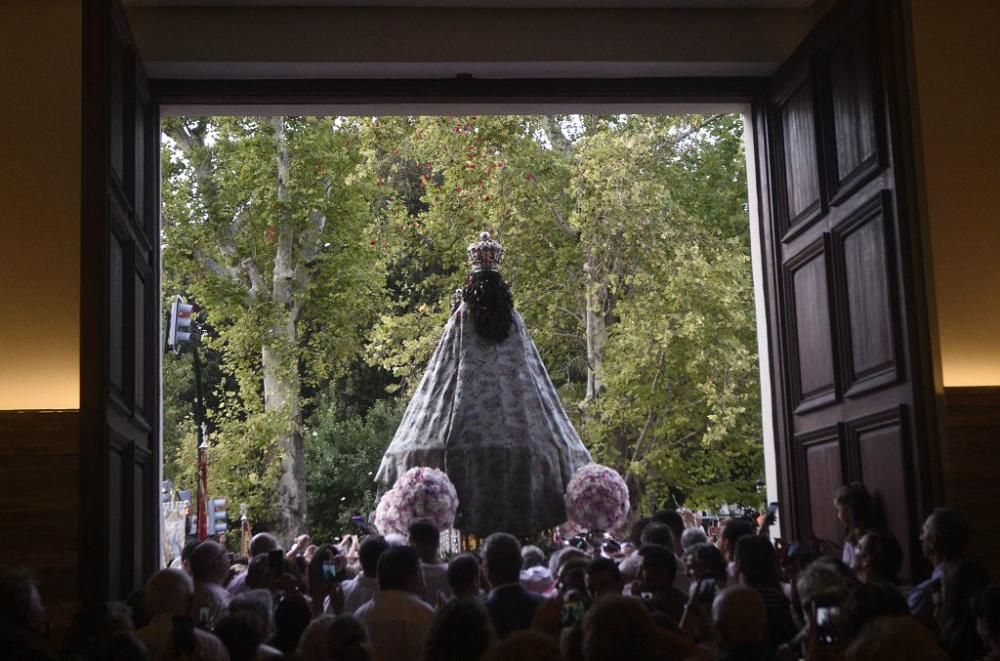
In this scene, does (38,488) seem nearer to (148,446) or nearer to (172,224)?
(148,446)

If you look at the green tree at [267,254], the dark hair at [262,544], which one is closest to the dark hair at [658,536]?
the dark hair at [262,544]

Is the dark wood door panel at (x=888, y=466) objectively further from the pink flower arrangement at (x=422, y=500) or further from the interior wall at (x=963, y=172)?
the pink flower arrangement at (x=422, y=500)

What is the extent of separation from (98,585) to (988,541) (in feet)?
15.2

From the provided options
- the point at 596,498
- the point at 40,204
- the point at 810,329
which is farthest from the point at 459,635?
the point at 810,329

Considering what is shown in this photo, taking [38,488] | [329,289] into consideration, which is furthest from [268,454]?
[38,488]

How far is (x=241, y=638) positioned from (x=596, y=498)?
4612mm

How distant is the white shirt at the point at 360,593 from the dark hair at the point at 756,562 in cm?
190

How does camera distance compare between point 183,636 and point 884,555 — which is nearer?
point 183,636

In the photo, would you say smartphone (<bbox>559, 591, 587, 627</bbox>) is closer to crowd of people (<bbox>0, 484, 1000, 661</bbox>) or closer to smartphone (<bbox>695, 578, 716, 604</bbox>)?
crowd of people (<bbox>0, 484, 1000, 661</bbox>)

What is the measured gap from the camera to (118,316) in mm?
7125

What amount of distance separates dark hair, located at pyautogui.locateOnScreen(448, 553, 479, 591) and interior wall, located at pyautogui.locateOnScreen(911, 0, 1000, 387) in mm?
3520

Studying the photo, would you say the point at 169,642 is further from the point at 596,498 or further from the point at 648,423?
the point at 648,423

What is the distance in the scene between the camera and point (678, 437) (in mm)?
21484

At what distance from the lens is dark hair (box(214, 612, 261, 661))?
4121mm
